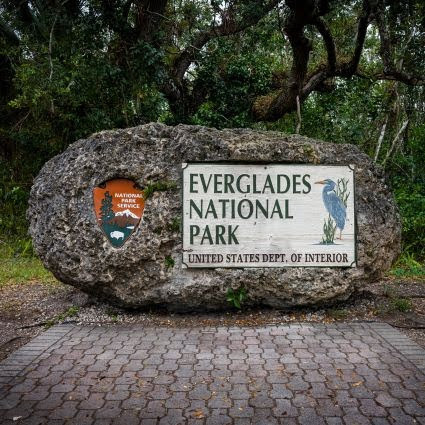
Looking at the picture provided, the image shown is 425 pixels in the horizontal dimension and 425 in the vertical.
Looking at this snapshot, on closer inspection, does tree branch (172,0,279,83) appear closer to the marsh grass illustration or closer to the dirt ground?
the marsh grass illustration

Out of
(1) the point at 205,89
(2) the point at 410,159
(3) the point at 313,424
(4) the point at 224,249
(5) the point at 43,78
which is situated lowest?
(3) the point at 313,424

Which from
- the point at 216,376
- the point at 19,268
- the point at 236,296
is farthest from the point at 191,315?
the point at 19,268

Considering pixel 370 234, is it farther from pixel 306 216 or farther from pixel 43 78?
pixel 43 78

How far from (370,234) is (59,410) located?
348 cm

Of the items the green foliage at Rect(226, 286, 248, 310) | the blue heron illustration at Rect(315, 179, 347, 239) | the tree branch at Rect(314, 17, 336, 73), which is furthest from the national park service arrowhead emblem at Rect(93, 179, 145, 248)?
the tree branch at Rect(314, 17, 336, 73)

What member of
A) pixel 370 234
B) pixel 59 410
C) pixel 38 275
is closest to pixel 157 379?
pixel 59 410

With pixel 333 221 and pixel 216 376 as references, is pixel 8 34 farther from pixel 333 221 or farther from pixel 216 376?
pixel 216 376

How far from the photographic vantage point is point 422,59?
10.2 m

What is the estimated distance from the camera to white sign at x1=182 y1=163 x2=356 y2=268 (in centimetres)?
505

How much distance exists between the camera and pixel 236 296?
16.5 ft

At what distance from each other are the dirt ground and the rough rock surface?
0.52ft

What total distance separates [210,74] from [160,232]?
7.27 meters

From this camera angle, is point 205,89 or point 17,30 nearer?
point 17,30

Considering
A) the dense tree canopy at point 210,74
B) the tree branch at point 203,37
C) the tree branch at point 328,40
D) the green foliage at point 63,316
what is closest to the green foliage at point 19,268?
the dense tree canopy at point 210,74
